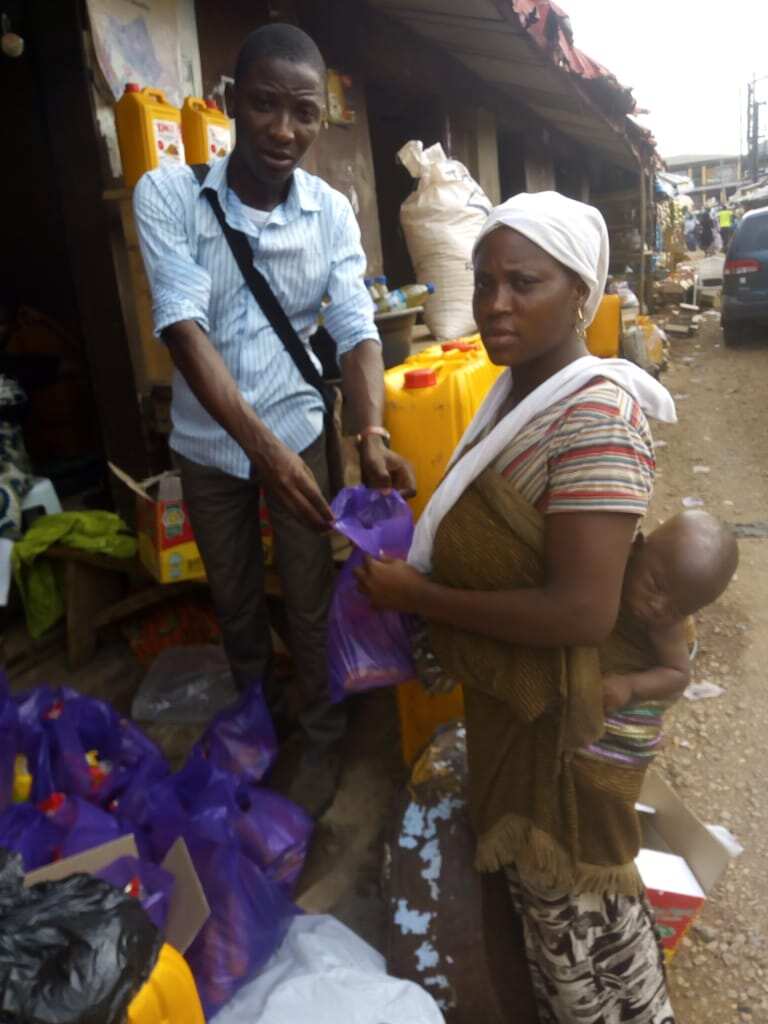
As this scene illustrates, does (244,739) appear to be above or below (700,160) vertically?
below

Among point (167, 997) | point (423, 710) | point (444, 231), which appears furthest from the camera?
point (444, 231)

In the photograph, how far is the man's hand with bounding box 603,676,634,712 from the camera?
135 centimetres

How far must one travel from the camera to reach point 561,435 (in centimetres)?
119

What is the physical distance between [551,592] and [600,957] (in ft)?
2.59

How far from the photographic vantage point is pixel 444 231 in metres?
4.17

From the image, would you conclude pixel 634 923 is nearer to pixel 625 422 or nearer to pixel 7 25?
pixel 625 422

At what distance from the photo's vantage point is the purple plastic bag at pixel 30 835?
173 cm

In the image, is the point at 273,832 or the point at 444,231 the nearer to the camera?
the point at 273,832

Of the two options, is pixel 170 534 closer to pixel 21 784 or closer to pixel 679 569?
pixel 21 784

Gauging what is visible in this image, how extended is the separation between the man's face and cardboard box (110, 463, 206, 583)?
1.22 meters

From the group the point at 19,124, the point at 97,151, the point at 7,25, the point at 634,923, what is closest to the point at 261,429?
the point at 634,923

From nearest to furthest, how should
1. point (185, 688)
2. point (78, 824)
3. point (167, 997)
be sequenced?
point (167, 997) → point (78, 824) → point (185, 688)

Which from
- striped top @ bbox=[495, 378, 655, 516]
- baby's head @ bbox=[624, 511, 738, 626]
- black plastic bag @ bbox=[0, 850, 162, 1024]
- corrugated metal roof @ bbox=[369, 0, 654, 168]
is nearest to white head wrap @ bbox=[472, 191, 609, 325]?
striped top @ bbox=[495, 378, 655, 516]

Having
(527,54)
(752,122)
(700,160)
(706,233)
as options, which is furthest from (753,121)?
(527,54)
